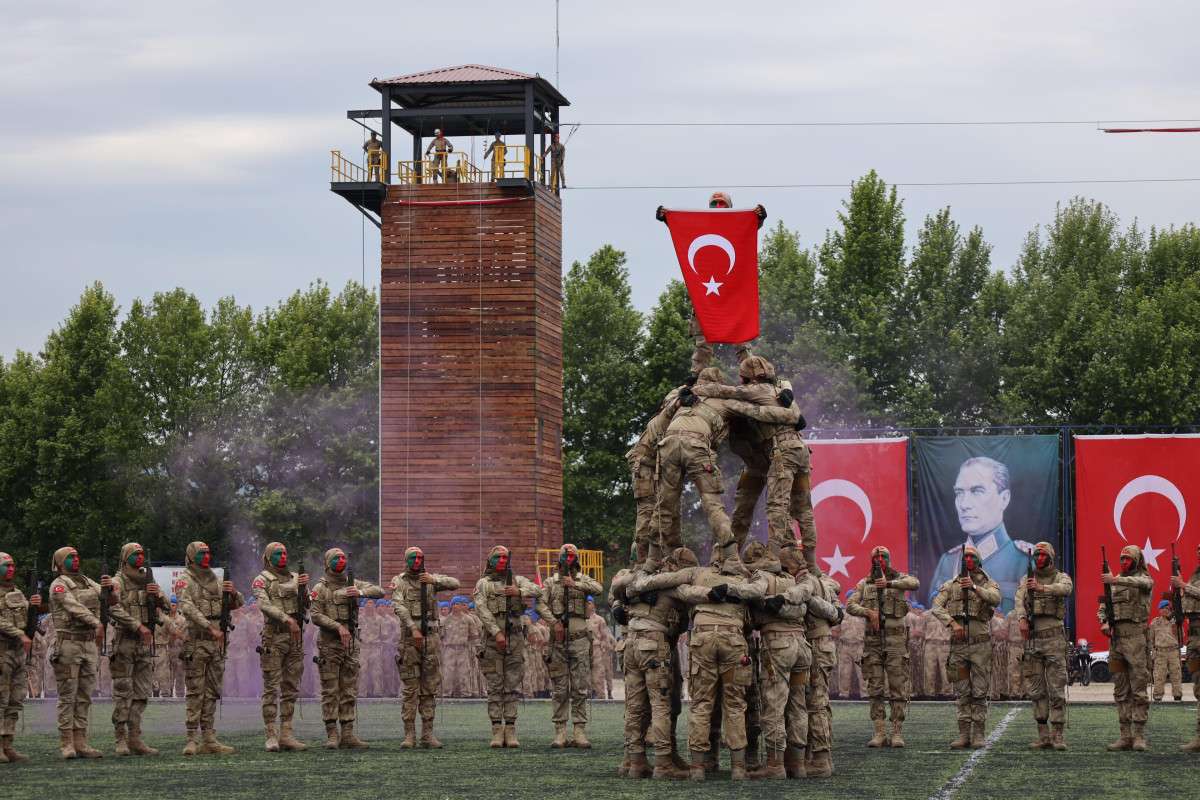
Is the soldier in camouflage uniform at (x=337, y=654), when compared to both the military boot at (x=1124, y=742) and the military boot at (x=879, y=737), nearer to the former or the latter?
the military boot at (x=879, y=737)

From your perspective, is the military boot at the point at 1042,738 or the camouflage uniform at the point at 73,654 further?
the military boot at the point at 1042,738

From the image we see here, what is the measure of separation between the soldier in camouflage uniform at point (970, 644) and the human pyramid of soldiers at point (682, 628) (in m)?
0.03

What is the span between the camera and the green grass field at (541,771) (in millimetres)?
15977

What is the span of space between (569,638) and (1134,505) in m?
17.8

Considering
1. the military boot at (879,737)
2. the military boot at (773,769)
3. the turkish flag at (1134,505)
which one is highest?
the turkish flag at (1134,505)

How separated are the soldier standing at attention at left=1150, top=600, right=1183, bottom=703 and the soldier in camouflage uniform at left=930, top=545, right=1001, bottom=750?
11.1 meters

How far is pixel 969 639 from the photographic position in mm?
21078

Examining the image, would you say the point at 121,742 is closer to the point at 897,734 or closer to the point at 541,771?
the point at 541,771

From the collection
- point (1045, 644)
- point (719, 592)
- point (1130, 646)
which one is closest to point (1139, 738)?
point (1130, 646)

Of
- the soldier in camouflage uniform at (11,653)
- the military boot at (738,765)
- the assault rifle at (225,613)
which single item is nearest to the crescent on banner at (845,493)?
the assault rifle at (225,613)

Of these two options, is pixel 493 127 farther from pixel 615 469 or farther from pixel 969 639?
pixel 969 639

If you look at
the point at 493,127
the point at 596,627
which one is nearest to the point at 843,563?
the point at 596,627

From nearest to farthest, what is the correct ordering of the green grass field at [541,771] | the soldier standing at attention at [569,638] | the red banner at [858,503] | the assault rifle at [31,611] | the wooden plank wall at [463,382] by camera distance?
the green grass field at [541,771], the assault rifle at [31,611], the soldier standing at attention at [569,638], the red banner at [858,503], the wooden plank wall at [463,382]

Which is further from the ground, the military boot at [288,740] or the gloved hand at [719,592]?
the gloved hand at [719,592]
